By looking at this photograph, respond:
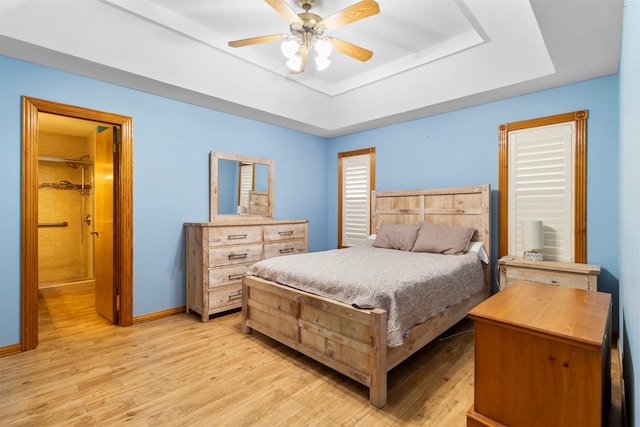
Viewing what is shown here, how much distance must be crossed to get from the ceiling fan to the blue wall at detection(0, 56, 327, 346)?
141cm

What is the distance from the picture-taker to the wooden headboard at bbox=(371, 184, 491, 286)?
11.0ft

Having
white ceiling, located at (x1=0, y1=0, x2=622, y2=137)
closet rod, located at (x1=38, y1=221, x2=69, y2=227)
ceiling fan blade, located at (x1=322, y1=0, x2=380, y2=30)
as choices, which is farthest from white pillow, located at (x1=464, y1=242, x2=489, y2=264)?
closet rod, located at (x1=38, y1=221, x2=69, y2=227)

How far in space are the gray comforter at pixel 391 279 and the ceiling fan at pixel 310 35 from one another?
1.76 meters

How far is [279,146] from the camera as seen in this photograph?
452 centimetres

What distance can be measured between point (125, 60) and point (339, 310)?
2.83 metres

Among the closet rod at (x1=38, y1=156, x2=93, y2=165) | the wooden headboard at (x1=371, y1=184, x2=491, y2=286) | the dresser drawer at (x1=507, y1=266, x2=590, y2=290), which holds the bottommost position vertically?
the dresser drawer at (x1=507, y1=266, x2=590, y2=290)

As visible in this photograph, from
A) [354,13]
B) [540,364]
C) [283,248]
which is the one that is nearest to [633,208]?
[540,364]

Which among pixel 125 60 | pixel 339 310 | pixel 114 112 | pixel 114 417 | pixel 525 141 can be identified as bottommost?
pixel 114 417

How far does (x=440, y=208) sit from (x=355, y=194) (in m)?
1.53

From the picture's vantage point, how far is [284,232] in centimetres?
392

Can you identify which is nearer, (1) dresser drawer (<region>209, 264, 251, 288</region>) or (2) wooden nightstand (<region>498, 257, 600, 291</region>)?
(2) wooden nightstand (<region>498, 257, 600, 291</region>)

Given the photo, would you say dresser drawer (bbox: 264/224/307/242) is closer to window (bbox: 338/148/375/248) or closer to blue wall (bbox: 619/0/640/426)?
window (bbox: 338/148/375/248)

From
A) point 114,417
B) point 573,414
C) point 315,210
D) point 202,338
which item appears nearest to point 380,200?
point 315,210

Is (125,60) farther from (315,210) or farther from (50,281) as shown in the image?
(50,281)
